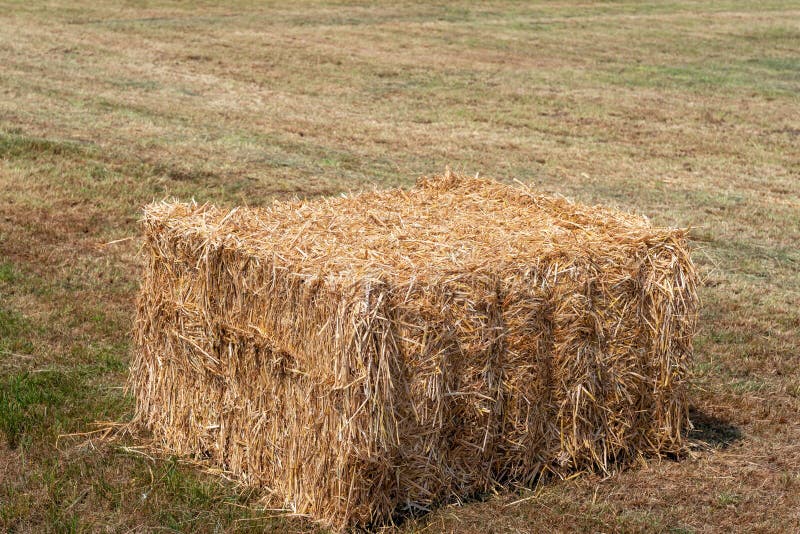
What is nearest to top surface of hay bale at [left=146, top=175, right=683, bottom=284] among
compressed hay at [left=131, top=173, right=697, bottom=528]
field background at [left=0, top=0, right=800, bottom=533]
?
compressed hay at [left=131, top=173, right=697, bottom=528]

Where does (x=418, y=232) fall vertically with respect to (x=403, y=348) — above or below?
above

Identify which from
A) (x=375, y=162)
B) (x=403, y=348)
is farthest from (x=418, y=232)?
(x=375, y=162)

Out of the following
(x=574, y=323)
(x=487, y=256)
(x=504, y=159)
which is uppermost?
(x=487, y=256)

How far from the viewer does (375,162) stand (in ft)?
47.0

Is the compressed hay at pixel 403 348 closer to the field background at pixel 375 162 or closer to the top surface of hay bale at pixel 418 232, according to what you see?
the top surface of hay bale at pixel 418 232

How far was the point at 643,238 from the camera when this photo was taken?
6.14 metres

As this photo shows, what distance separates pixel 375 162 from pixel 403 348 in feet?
30.3

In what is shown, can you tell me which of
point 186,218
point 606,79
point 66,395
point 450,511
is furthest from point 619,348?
point 606,79

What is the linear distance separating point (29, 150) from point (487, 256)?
8.86 m

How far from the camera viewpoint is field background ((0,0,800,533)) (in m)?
5.83

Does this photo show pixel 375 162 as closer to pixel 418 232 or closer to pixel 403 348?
pixel 418 232

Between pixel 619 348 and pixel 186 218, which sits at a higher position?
pixel 186 218

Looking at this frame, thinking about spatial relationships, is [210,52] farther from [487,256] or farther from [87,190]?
[487,256]

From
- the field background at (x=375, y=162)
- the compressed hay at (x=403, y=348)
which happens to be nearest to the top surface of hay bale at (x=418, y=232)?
the compressed hay at (x=403, y=348)
